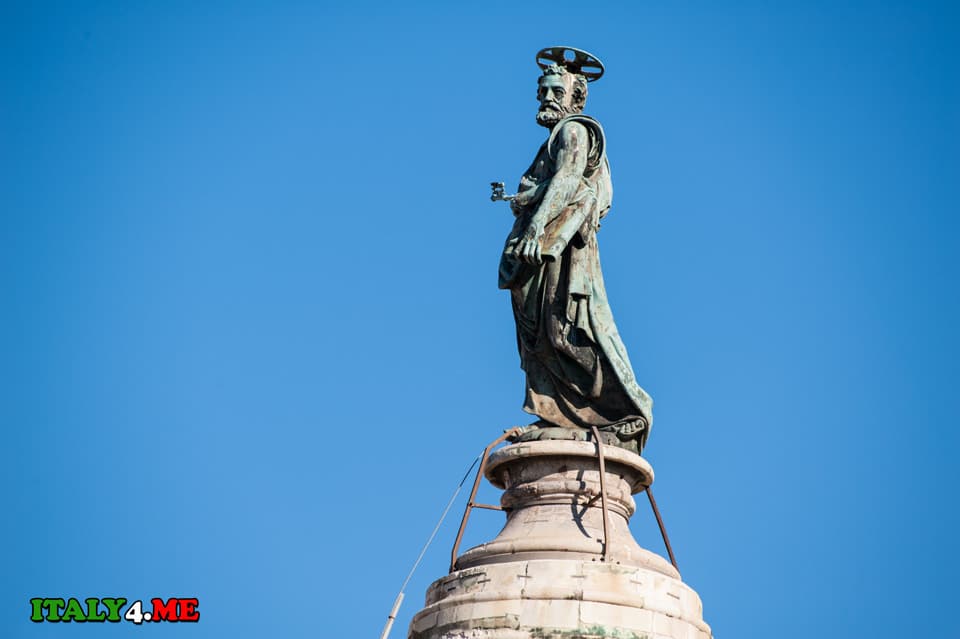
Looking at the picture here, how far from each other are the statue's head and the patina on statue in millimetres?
292

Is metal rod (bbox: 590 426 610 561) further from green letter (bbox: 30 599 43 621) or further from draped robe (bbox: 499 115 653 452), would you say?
green letter (bbox: 30 599 43 621)

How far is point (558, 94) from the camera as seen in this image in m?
17.9

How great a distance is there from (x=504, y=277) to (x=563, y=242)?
825 mm

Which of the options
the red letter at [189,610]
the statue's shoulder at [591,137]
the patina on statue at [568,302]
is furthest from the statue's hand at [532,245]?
the red letter at [189,610]

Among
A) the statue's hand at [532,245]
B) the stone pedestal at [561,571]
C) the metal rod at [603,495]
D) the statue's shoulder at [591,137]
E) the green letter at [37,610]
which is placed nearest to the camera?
the stone pedestal at [561,571]

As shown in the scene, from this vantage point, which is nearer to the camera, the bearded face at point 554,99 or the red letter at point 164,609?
the bearded face at point 554,99

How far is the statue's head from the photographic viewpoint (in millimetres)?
17875

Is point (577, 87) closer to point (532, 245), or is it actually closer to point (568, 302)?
point (532, 245)

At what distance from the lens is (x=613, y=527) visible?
16.0 m

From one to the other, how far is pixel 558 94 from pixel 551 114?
0.87 ft

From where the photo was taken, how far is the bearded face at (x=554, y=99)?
58.6ft

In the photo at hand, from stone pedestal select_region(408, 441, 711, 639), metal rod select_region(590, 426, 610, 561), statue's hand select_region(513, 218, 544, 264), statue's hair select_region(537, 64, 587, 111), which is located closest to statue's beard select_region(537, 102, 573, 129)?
statue's hair select_region(537, 64, 587, 111)

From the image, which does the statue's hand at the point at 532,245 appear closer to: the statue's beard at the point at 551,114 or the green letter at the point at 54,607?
the statue's beard at the point at 551,114

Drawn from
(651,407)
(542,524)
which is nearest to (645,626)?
(542,524)
